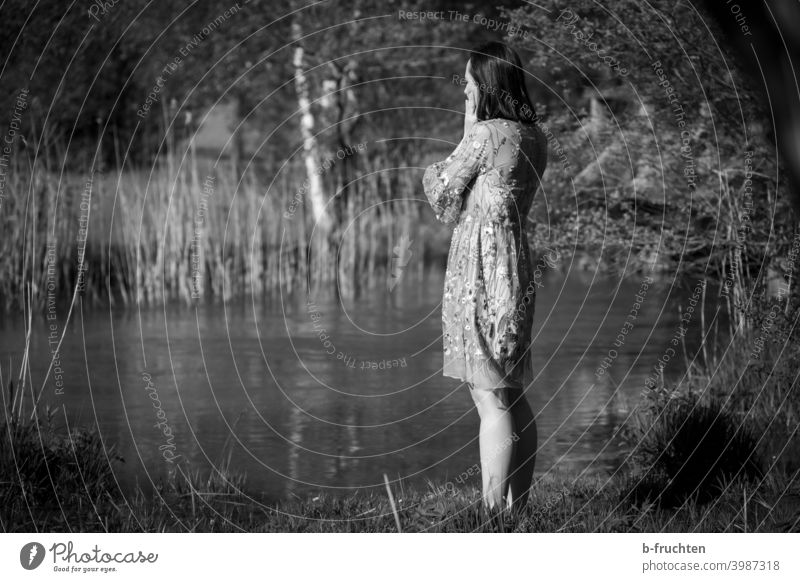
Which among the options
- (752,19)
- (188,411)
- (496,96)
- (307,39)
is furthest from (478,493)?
(307,39)

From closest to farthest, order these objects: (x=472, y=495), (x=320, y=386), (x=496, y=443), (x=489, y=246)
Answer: (x=496, y=443) < (x=489, y=246) < (x=472, y=495) < (x=320, y=386)

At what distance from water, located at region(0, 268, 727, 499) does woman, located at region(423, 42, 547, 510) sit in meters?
1.50

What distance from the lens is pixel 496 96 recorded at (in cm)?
488

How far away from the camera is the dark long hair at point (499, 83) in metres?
4.84

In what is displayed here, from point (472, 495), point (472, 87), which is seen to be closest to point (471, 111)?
point (472, 87)

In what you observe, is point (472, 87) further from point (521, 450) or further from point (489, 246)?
→ point (521, 450)

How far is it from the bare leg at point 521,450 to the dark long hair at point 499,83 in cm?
116

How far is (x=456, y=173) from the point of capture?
4.93 meters

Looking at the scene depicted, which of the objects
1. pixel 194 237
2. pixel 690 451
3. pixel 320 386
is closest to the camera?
pixel 690 451

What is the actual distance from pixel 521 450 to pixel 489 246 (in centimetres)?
85

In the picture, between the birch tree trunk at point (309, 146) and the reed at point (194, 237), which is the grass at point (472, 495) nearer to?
the reed at point (194, 237)

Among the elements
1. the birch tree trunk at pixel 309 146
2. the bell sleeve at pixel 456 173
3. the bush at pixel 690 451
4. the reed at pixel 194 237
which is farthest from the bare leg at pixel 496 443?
the birch tree trunk at pixel 309 146

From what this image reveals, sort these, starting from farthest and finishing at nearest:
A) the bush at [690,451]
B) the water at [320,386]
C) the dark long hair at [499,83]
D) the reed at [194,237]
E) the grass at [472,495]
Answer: the reed at [194,237] < the water at [320,386] < the bush at [690,451] < the grass at [472,495] < the dark long hair at [499,83]
